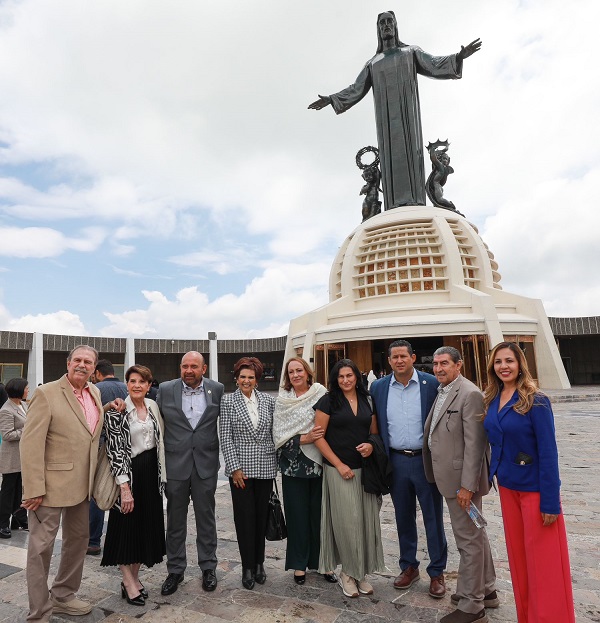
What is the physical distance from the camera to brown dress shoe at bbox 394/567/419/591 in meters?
3.38

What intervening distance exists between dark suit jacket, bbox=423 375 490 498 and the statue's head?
95.4ft

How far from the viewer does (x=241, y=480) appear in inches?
142

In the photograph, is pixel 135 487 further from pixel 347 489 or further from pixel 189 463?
pixel 347 489

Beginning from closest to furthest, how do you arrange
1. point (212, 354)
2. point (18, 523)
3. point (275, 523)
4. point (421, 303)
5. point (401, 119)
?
point (275, 523) < point (18, 523) < point (421, 303) < point (401, 119) < point (212, 354)

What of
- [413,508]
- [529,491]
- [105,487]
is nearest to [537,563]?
[529,491]

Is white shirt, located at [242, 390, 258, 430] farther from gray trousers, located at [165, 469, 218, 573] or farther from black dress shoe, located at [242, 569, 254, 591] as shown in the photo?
black dress shoe, located at [242, 569, 254, 591]

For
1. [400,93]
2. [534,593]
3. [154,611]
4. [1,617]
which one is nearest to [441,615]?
[534,593]

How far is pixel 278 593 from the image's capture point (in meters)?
3.37

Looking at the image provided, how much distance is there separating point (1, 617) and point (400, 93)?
1124 inches

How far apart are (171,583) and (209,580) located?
29 cm

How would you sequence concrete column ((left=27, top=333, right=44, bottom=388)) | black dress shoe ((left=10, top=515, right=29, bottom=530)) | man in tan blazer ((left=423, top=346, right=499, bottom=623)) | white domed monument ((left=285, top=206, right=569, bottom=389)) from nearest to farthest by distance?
man in tan blazer ((left=423, top=346, right=499, bottom=623)), black dress shoe ((left=10, top=515, right=29, bottom=530)), white domed monument ((left=285, top=206, right=569, bottom=389)), concrete column ((left=27, top=333, right=44, bottom=388))

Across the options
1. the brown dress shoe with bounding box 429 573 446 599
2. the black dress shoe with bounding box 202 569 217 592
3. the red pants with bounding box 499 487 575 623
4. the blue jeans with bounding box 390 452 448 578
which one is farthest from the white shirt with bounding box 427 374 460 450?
the black dress shoe with bounding box 202 569 217 592

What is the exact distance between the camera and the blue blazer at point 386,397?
11.8ft

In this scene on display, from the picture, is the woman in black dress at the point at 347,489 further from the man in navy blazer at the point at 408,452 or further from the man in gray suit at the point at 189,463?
the man in gray suit at the point at 189,463
